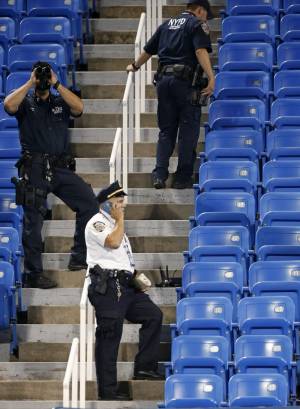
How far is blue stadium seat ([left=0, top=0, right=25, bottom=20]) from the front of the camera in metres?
17.7

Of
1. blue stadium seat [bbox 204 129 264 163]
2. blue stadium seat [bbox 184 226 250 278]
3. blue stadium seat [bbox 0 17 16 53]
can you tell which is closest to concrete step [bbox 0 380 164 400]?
blue stadium seat [bbox 184 226 250 278]

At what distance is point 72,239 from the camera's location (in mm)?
14766

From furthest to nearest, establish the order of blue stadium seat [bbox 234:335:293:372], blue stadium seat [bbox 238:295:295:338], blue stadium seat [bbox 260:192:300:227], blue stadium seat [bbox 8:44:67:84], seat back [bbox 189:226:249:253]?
blue stadium seat [bbox 8:44:67:84]
blue stadium seat [bbox 260:192:300:227]
seat back [bbox 189:226:249:253]
blue stadium seat [bbox 238:295:295:338]
blue stadium seat [bbox 234:335:293:372]

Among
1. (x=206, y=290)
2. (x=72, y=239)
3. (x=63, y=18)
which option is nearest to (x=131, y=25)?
(x=63, y=18)

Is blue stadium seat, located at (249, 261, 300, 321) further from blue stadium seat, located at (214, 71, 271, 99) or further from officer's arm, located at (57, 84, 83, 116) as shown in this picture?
blue stadium seat, located at (214, 71, 271, 99)

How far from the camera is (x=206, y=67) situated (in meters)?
15.1

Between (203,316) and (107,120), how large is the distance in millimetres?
3774

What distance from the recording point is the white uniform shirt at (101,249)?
13047mm

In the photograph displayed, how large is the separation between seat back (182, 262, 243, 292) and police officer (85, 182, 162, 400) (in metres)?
0.45

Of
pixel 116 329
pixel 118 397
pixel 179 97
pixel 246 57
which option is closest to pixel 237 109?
pixel 179 97

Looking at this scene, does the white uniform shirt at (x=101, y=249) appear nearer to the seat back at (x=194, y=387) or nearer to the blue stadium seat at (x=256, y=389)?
the seat back at (x=194, y=387)

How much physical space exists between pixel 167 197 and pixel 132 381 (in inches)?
102

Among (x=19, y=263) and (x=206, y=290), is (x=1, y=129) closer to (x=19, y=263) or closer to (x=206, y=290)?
(x=19, y=263)

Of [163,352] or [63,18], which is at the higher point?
[63,18]
